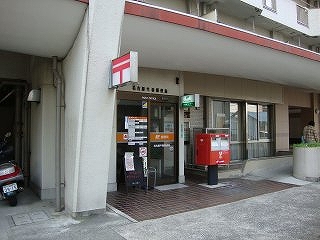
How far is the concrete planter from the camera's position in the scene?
10.5 m

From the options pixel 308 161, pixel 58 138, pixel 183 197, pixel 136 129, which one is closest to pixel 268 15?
pixel 308 161

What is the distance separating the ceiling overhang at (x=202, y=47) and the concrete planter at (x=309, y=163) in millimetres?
2607

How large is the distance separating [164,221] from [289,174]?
273 inches

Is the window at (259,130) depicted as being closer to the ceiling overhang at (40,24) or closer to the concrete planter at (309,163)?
the concrete planter at (309,163)

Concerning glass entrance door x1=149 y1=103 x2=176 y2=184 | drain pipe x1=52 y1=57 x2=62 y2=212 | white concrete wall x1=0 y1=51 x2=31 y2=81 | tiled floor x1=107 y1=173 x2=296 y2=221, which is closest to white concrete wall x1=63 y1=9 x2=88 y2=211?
drain pipe x1=52 y1=57 x2=62 y2=212

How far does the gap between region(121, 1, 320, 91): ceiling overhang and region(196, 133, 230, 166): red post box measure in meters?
1.99

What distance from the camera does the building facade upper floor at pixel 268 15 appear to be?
36.0 ft

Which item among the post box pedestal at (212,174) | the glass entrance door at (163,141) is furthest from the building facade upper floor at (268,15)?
the post box pedestal at (212,174)

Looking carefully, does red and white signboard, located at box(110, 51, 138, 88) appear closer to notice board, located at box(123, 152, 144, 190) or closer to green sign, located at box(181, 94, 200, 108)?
notice board, located at box(123, 152, 144, 190)

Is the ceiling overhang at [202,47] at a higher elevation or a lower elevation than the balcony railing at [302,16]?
lower

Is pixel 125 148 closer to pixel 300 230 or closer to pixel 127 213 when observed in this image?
pixel 127 213

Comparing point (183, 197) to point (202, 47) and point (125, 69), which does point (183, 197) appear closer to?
point (202, 47)

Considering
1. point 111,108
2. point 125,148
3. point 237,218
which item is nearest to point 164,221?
point 237,218

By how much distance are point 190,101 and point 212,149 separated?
4.83 feet
